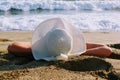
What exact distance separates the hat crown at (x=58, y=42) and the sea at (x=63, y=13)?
369 cm

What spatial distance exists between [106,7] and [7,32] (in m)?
5.99

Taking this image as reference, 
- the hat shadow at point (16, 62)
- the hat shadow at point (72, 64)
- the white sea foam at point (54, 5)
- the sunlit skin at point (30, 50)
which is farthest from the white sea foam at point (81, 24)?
the hat shadow at point (72, 64)

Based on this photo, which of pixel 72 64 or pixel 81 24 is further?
pixel 81 24

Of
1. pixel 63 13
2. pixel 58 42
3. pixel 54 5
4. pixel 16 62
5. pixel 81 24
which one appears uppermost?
pixel 58 42

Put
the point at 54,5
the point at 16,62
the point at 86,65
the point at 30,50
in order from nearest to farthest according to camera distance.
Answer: the point at 86,65 < the point at 16,62 < the point at 30,50 < the point at 54,5

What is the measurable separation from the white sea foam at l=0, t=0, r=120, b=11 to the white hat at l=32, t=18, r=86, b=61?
7511 mm

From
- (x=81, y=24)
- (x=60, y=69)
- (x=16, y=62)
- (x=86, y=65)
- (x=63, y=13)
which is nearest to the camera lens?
(x=60, y=69)

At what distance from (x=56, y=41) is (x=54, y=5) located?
858cm

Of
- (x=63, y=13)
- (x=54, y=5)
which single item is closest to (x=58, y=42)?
(x=63, y=13)

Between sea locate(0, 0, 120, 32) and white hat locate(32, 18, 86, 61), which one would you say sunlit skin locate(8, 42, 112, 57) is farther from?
sea locate(0, 0, 120, 32)

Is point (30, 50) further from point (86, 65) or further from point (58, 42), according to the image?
point (86, 65)

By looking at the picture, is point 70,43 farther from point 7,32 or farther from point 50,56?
point 7,32

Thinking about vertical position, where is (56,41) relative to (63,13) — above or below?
above

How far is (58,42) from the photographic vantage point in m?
3.61
